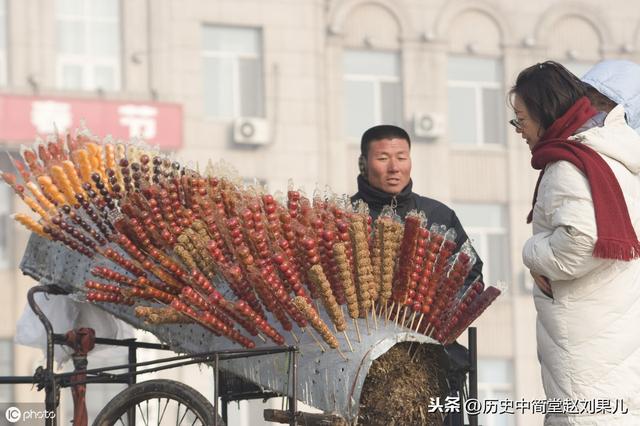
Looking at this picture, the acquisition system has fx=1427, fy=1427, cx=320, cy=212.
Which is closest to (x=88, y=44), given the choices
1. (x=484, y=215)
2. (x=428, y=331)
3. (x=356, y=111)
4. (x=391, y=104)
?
(x=356, y=111)

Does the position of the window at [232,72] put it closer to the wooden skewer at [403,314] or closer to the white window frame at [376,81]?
the white window frame at [376,81]

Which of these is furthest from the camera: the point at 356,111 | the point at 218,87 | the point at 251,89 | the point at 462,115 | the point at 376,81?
the point at 462,115

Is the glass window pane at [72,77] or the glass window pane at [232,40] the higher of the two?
the glass window pane at [232,40]

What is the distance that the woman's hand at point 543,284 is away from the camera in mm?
4262

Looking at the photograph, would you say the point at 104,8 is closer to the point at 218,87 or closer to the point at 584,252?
the point at 218,87

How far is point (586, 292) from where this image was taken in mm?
4184

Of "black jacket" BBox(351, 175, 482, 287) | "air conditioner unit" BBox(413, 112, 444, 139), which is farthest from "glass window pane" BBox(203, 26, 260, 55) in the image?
"black jacket" BBox(351, 175, 482, 287)

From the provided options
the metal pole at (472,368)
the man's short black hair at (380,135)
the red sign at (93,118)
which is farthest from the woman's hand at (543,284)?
the red sign at (93,118)

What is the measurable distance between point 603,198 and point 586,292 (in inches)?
11.6

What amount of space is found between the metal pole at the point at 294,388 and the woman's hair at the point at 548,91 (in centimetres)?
103

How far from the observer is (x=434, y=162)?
21.3 meters

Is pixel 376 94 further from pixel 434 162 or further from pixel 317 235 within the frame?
pixel 317 235

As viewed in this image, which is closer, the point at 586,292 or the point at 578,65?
the point at 586,292

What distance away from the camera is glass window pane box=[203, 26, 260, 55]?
20234mm
